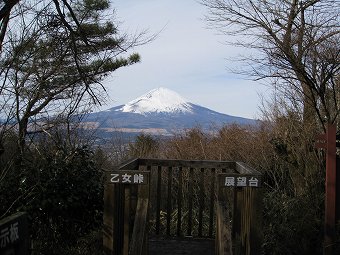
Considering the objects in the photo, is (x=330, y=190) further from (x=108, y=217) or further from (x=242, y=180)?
(x=108, y=217)

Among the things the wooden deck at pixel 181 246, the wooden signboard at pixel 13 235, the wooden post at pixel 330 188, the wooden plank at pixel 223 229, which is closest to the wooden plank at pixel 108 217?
the wooden plank at pixel 223 229

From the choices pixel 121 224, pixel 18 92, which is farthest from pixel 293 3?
pixel 121 224

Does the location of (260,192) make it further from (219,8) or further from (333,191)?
(219,8)

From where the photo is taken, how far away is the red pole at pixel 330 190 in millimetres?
6426

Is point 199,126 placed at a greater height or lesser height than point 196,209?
greater

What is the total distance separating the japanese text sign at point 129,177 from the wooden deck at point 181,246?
2.04 metres

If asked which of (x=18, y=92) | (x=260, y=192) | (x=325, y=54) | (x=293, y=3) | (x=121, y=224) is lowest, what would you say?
(x=121, y=224)

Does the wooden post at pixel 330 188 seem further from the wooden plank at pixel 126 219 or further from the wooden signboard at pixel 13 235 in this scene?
the wooden signboard at pixel 13 235

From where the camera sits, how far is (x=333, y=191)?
258 inches

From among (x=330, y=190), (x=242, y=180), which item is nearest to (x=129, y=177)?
(x=242, y=180)

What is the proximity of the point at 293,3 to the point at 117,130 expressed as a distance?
23.6ft

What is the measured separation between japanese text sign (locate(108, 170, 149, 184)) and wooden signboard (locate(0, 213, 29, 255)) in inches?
86.4

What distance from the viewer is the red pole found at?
6.43 meters

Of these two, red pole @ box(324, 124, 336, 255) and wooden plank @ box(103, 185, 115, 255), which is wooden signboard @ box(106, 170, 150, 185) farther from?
red pole @ box(324, 124, 336, 255)
